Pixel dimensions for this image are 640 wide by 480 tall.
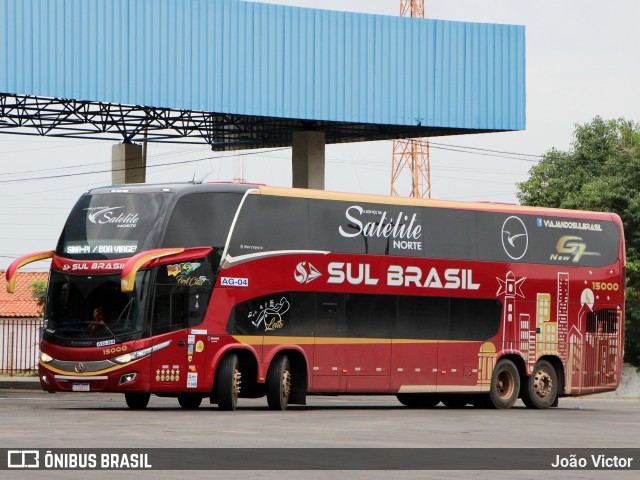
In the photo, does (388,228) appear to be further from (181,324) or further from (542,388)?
(542,388)

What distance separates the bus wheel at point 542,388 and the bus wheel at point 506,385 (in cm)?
41

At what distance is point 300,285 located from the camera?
80.9 ft

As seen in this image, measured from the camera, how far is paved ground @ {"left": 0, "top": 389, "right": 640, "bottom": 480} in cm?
1302

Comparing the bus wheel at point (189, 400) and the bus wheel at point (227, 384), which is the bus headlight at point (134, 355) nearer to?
the bus wheel at point (227, 384)

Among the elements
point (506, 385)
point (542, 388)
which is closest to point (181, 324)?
point (506, 385)

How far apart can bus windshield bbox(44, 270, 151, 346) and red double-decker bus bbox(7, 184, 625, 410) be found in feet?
0.07

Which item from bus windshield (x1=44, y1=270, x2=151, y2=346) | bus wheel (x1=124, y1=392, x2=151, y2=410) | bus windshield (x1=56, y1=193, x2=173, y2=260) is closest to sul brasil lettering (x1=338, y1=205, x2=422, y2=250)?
bus windshield (x1=56, y1=193, x2=173, y2=260)

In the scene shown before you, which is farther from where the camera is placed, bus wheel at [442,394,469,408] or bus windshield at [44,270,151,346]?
bus wheel at [442,394,469,408]

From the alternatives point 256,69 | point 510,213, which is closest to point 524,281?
point 510,213

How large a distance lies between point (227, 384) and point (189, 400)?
2.04 metres

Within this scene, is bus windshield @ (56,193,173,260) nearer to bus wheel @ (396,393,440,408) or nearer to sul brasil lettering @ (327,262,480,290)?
sul brasil lettering @ (327,262,480,290)

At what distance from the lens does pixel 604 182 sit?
60.3m

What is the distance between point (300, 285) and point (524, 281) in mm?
5186

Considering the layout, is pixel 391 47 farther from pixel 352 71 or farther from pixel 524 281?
pixel 524 281
